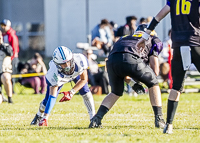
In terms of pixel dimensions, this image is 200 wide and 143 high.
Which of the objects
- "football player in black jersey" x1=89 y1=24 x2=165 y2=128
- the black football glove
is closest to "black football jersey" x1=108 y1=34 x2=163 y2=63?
"football player in black jersey" x1=89 y1=24 x2=165 y2=128

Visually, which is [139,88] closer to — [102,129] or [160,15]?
[102,129]

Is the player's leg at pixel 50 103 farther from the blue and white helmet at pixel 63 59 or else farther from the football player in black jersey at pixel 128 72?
the football player in black jersey at pixel 128 72

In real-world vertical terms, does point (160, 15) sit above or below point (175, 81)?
above

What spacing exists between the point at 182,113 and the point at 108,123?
214cm

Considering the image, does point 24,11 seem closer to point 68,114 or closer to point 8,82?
point 8,82

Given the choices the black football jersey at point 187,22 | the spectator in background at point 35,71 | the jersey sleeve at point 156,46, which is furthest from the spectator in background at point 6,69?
→ the black football jersey at point 187,22

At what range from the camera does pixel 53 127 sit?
272 inches

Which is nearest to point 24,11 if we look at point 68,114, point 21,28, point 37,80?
point 21,28

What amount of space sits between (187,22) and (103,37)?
344 inches

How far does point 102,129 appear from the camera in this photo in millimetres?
6508

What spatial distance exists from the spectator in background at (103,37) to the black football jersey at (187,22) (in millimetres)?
8385

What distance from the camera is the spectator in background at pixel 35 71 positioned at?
15492 millimetres

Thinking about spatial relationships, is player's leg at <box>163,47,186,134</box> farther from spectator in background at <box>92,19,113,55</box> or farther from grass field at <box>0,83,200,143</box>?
spectator in background at <box>92,19,113,55</box>

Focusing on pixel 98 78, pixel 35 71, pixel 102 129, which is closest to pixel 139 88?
pixel 102 129
